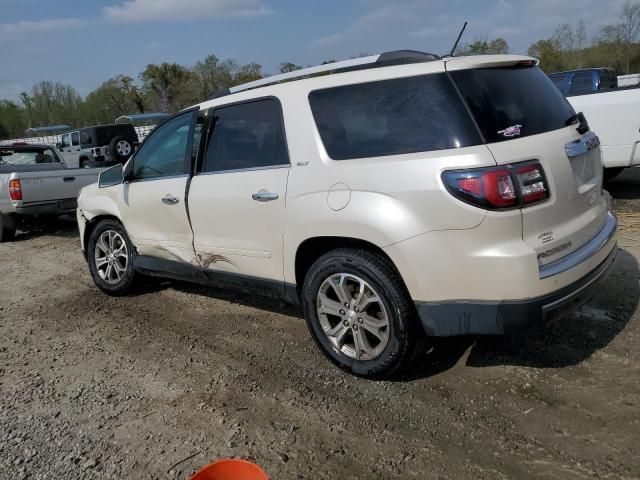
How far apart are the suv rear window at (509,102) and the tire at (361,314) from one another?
0.96 metres

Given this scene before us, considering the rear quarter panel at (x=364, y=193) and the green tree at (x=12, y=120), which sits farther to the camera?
the green tree at (x=12, y=120)

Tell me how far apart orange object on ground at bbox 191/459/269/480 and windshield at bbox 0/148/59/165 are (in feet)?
32.0

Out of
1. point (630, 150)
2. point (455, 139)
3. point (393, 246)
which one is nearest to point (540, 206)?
point (455, 139)

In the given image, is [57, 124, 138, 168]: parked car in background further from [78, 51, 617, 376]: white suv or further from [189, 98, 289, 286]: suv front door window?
[78, 51, 617, 376]: white suv

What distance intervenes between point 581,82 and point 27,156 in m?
10.6

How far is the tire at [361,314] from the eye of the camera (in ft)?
Result: 9.96

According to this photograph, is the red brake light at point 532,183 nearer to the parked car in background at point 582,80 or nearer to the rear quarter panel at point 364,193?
the rear quarter panel at point 364,193

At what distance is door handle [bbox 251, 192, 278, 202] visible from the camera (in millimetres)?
3516

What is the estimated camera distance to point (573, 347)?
11.4ft

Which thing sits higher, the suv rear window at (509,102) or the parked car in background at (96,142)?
the parked car in background at (96,142)

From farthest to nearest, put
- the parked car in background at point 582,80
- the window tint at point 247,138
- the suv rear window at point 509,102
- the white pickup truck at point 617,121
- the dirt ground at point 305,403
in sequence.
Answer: the parked car in background at point 582,80 < the white pickup truck at point 617,121 < the window tint at point 247,138 < the suv rear window at point 509,102 < the dirt ground at point 305,403

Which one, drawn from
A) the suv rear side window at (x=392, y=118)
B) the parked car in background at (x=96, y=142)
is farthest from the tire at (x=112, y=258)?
the parked car in background at (x=96, y=142)

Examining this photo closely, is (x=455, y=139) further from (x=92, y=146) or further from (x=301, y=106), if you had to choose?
(x=92, y=146)

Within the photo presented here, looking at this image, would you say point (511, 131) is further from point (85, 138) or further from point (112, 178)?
point (85, 138)
